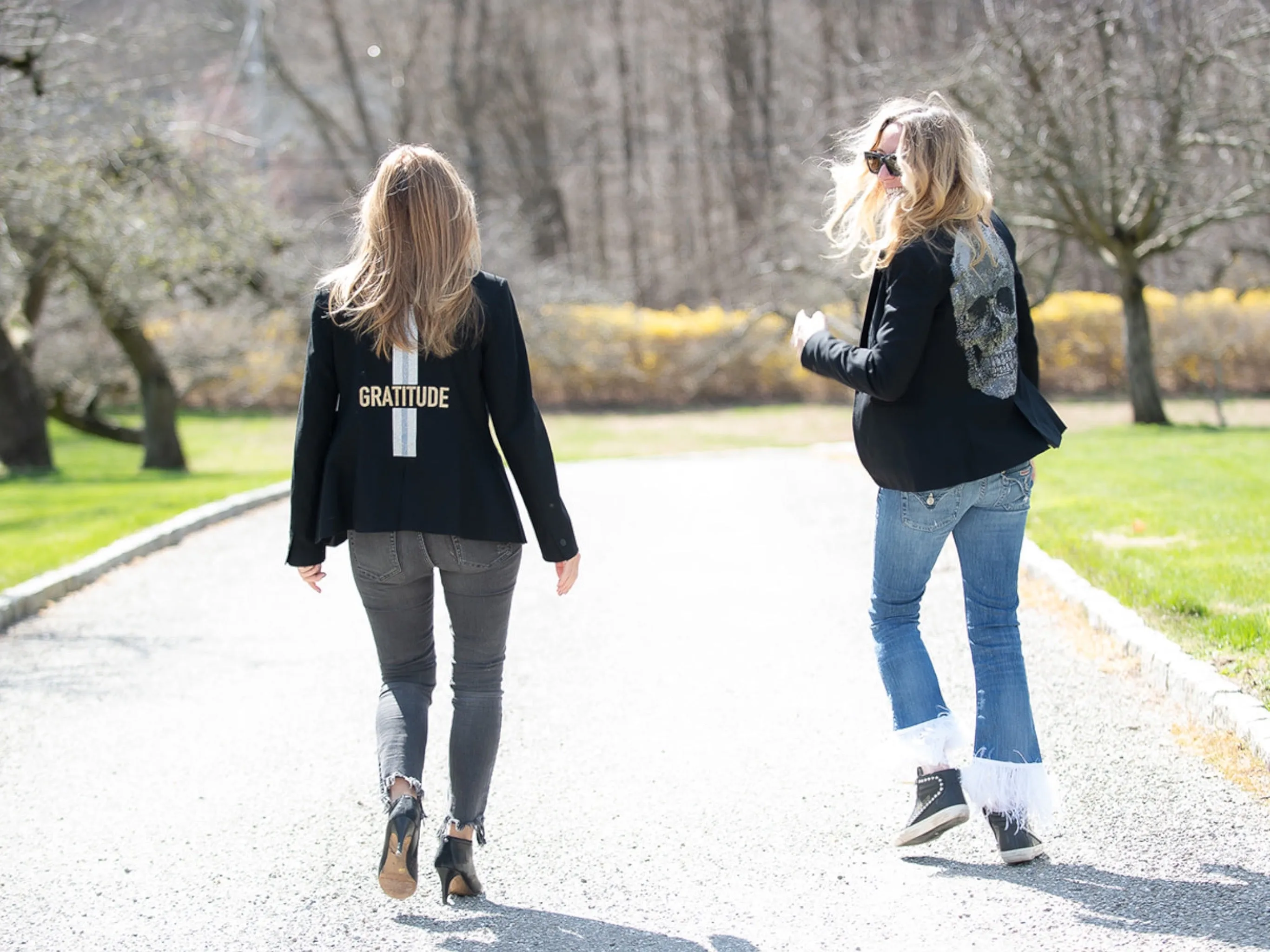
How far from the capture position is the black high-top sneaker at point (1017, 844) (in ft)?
12.4

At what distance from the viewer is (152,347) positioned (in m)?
20.1

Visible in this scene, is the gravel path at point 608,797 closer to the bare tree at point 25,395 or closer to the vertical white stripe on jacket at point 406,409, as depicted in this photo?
the vertical white stripe on jacket at point 406,409

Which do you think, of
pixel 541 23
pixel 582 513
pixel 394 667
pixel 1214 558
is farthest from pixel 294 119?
pixel 394 667

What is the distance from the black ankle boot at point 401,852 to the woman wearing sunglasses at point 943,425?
1.34 metres

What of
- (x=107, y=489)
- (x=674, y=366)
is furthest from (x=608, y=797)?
(x=674, y=366)

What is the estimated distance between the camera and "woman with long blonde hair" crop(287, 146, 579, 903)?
351 centimetres

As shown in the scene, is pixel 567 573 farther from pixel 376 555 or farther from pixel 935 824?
pixel 935 824

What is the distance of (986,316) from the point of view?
146 inches

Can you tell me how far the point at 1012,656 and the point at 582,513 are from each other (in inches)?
322

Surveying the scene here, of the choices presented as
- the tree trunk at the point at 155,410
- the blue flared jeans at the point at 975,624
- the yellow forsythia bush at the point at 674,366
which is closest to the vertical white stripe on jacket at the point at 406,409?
the blue flared jeans at the point at 975,624

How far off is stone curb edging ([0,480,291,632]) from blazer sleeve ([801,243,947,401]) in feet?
18.8

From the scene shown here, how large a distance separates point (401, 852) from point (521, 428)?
1.07m

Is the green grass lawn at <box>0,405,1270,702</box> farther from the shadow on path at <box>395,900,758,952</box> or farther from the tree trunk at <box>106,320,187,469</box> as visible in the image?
the shadow on path at <box>395,900,758,952</box>

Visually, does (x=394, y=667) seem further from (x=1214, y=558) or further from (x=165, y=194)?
(x=165, y=194)
